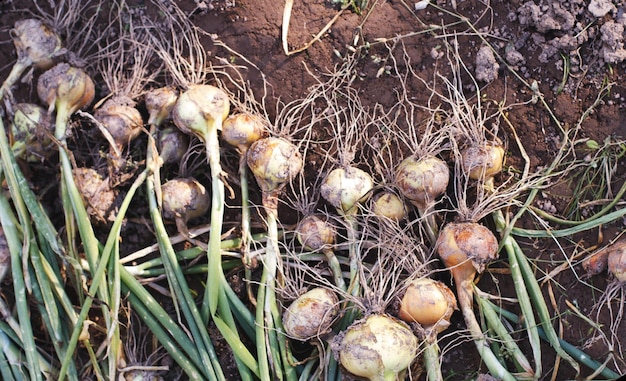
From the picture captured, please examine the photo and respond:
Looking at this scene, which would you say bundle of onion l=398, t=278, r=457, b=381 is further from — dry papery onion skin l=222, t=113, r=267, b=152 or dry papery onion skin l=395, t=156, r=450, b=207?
dry papery onion skin l=222, t=113, r=267, b=152

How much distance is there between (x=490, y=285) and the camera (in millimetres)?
1646

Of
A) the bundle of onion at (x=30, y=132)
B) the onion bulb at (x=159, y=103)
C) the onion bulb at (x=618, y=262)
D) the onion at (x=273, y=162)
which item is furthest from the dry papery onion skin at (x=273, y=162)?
the onion bulb at (x=618, y=262)

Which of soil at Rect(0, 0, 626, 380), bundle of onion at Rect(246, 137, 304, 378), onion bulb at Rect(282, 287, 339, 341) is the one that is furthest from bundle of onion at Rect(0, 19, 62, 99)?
onion bulb at Rect(282, 287, 339, 341)

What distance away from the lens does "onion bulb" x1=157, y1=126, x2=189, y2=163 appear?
1.73 meters

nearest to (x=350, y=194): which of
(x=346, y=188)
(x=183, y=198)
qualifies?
(x=346, y=188)

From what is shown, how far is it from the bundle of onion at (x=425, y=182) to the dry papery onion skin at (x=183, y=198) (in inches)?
18.9

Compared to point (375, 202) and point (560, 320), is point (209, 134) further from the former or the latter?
point (560, 320)

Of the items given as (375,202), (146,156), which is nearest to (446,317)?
(375,202)

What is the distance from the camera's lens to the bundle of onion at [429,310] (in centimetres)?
151

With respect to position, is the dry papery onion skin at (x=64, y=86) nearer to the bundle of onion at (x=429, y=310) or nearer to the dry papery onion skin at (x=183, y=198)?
the dry papery onion skin at (x=183, y=198)

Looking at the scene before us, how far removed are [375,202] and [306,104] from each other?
0.99 ft

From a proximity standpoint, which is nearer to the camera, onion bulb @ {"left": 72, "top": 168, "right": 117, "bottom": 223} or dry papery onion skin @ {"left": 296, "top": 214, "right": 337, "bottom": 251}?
dry papery onion skin @ {"left": 296, "top": 214, "right": 337, "bottom": 251}

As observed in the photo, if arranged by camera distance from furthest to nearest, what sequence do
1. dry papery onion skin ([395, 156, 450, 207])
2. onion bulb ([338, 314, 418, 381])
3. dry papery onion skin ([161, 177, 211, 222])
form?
1. dry papery onion skin ([161, 177, 211, 222])
2. dry papery onion skin ([395, 156, 450, 207])
3. onion bulb ([338, 314, 418, 381])

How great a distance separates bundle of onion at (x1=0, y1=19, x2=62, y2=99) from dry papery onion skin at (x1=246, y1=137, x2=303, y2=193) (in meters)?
0.59
